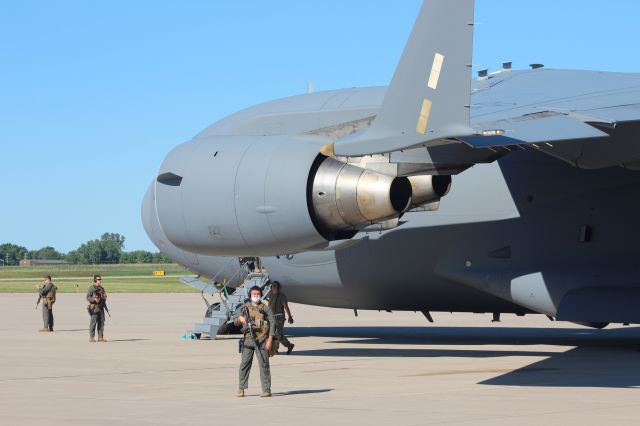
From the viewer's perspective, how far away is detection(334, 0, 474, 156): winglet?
48.0 ft

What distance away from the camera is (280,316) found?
22.1 m

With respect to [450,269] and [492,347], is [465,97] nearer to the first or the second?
[450,269]

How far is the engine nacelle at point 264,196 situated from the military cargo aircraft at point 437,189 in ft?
0.07

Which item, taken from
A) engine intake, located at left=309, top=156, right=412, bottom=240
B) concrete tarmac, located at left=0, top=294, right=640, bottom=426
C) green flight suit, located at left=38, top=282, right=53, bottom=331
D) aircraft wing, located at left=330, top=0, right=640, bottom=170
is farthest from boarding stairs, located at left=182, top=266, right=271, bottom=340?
aircraft wing, located at left=330, top=0, right=640, bottom=170

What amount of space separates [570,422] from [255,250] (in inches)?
288

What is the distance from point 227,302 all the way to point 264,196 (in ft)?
25.0

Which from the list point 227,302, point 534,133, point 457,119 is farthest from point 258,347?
point 227,302

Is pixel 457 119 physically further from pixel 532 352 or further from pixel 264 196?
pixel 532 352

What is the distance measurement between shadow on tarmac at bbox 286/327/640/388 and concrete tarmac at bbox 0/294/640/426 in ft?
0.09

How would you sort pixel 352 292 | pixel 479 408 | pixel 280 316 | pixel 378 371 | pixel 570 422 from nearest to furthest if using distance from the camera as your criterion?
pixel 570 422, pixel 479 408, pixel 378 371, pixel 280 316, pixel 352 292

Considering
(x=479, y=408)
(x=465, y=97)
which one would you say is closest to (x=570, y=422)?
(x=479, y=408)

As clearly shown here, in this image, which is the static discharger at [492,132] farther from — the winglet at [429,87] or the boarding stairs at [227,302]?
the boarding stairs at [227,302]

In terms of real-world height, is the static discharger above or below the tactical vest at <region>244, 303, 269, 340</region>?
above

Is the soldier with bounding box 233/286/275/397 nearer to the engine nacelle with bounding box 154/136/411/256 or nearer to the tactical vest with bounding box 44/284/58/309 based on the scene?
the engine nacelle with bounding box 154/136/411/256
